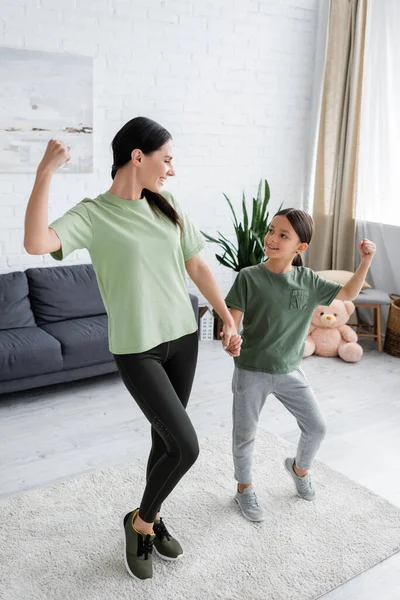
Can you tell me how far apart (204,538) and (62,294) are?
1.96 m

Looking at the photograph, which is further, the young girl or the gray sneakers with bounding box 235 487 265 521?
the gray sneakers with bounding box 235 487 265 521

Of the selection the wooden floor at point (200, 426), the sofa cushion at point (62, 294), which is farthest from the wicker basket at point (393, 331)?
the sofa cushion at point (62, 294)

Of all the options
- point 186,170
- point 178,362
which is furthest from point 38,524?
point 186,170

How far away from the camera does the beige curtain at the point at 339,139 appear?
452 centimetres

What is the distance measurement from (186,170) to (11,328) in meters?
1.69

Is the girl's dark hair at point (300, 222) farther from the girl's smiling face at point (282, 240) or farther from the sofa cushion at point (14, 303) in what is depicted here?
the sofa cushion at point (14, 303)

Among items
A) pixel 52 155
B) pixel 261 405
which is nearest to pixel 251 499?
pixel 261 405

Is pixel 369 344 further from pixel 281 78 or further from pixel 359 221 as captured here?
pixel 281 78

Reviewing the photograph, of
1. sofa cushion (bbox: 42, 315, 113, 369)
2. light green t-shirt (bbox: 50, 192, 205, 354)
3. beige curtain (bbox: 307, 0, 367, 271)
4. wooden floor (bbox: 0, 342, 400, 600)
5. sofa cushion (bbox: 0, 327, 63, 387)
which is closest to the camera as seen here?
light green t-shirt (bbox: 50, 192, 205, 354)

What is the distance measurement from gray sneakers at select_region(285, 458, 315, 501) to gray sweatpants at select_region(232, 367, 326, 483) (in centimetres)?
17

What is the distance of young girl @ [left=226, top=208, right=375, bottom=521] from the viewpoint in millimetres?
2180

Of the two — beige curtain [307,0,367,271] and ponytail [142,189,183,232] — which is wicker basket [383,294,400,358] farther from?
ponytail [142,189,183,232]

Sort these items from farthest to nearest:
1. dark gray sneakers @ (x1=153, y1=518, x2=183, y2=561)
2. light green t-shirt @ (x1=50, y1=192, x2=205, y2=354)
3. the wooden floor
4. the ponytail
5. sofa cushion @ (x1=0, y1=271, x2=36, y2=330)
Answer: sofa cushion @ (x1=0, y1=271, x2=36, y2=330), the wooden floor, dark gray sneakers @ (x1=153, y1=518, x2=183, y2=561), the ponytail, light green t-shirt @ (x1=50, y1=192, x2=205, y2=354)

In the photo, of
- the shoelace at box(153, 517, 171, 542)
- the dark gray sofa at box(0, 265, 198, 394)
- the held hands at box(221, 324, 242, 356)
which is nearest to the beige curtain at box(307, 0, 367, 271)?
the dark gray sofa at box(0, 265, 198, 394)
